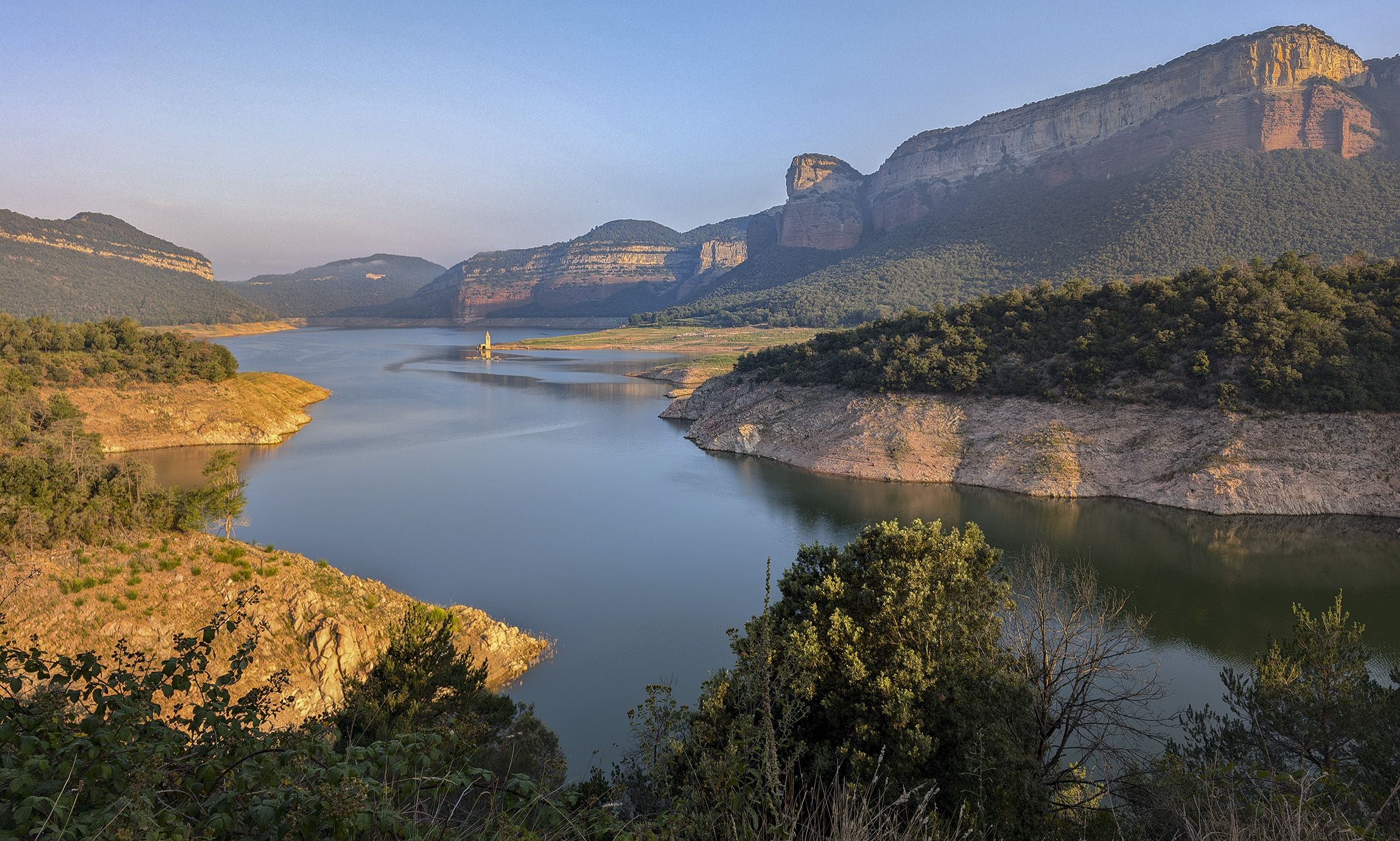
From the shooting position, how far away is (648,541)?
85.1 ft

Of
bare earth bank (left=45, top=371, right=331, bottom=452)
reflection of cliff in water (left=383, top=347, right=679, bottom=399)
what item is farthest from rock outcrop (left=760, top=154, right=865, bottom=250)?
bare earth bank (left=45, top=371, right=331, bottom=452)

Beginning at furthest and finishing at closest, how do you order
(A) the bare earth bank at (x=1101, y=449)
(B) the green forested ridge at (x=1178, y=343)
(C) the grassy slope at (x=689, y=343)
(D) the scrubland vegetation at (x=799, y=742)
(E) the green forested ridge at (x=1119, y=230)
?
(C) the grassy slope at (x=689, y=343) → (E) the green forested ridge at (x=1119, y=230) → (B) the green forested ridge at (x=1178, y=343) → (A) the bare earth bank at (x=1101, y=449) → (D) the scrubland vegetation at (x=799, y=742)

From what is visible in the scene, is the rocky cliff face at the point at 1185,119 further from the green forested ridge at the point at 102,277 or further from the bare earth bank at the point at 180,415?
the green forested ridge at the point at 102,277

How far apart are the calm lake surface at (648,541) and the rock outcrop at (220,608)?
318 centimetres

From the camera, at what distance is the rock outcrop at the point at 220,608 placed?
41.9 feet

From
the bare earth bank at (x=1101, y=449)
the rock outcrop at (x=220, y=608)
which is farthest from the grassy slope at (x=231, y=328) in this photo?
→ the rock outcrop at (x=220, y=608)

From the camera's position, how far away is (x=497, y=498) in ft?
103

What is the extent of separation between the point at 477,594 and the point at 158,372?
120ft

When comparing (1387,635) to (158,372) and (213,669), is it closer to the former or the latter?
(213,669)

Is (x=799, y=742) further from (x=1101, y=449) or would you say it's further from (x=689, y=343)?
(x=689, y=343)

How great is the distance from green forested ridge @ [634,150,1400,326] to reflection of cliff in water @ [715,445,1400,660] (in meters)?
40.4

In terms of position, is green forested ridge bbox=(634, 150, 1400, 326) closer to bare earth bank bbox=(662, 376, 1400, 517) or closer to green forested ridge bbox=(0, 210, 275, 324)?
bare earth bank bbox=(662, 376, 1400, 517)

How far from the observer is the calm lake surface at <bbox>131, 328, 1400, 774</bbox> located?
1694cm

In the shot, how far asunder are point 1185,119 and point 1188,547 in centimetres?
9105
